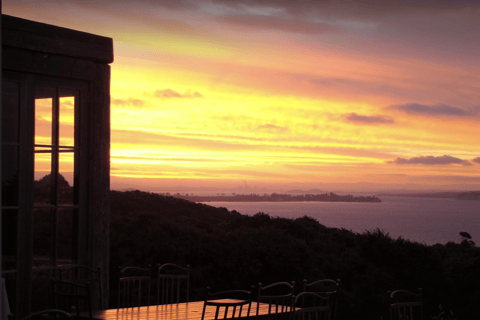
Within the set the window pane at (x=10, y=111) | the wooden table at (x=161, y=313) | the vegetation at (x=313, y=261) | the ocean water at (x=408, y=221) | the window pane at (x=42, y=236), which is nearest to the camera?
the wooden table at (x=161, y=313)

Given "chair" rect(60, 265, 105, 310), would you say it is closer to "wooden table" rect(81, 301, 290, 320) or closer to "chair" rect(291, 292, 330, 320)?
"wooden table" rect(81, 301, 290, 320)

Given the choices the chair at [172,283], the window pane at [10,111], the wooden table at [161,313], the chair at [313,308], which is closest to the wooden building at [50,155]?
the window pane at [10,111]

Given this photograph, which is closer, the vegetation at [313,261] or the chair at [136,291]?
the chair at [136,291]

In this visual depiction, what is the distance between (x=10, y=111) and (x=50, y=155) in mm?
563

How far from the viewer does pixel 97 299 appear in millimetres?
5664

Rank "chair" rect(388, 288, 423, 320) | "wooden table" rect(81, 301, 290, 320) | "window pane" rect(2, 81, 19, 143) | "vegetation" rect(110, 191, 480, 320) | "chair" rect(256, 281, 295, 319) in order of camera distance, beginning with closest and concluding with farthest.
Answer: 1. "chair" rect(256, 281, 295, 319)
2. "chair" rect(388, 288, 423, 320)
3. "wooden table" rect(81, 301, 290, 320)
4. "window pane" rect(2, 81, 19, 143)
5. "vegetation" rect(110, 191, 480, 320)

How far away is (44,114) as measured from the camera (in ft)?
17.1

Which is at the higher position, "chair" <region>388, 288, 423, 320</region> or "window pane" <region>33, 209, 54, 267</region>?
"window pane" <region>33, 209, 54, 267</region>

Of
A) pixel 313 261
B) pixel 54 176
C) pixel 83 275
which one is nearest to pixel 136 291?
pixel 83 275

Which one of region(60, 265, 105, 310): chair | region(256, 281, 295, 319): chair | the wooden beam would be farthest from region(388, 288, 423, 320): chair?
the wooden beam

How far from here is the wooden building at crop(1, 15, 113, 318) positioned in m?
5.02

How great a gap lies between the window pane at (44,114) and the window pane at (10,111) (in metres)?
0.19

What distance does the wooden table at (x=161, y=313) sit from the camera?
4301 mm

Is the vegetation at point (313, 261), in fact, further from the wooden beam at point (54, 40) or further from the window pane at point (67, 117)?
the wooden beam at point (54, 40)
